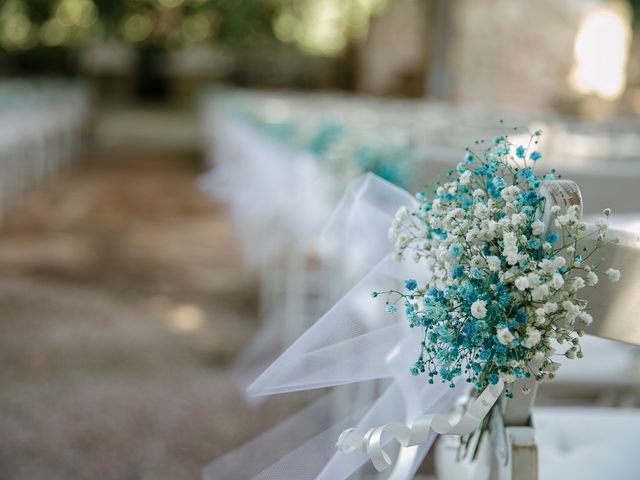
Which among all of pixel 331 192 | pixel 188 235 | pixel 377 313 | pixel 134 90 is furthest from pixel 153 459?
pixel 134 90

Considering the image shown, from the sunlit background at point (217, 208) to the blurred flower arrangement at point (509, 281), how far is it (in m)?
0.61

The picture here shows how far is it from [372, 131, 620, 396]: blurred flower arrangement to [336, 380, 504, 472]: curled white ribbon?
2 cm

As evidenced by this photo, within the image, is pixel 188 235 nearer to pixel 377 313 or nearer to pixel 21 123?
pixel 21 123

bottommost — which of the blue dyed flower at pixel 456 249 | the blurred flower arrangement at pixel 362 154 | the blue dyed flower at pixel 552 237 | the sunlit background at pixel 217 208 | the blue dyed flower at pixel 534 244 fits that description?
the sunlit background at pixel 217 208

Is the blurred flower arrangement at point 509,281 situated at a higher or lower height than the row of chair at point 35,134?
higher

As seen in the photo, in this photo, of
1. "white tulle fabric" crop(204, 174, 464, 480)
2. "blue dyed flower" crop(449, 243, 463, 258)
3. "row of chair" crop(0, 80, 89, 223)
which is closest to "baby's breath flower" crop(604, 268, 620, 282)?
"blue dyed flower" crop(449, 243, 463, 258)

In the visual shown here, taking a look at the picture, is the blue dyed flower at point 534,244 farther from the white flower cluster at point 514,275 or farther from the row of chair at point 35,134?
the row of chair at point 35,134

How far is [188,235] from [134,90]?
9698 millimetres

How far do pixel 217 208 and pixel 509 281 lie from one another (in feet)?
22.2

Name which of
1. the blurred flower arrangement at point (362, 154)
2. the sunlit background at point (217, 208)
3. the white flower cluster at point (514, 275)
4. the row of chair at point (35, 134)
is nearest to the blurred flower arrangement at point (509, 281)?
the white flower cluster at point (514, 275)

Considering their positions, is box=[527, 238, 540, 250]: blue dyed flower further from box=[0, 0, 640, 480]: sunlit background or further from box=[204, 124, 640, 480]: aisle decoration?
box=[0, 0, 640, 480]: sunlit background

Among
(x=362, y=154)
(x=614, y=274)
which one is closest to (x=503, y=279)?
(x=614, y=274)

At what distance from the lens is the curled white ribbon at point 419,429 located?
1183 mm

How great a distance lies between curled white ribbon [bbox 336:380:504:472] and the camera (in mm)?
1183
